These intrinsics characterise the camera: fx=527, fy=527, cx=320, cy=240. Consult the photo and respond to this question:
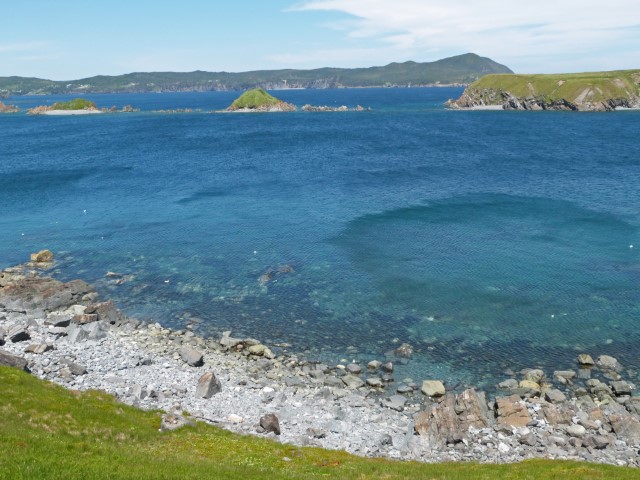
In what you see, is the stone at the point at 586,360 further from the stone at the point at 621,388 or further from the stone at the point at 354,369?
the stone at the point at 354,369

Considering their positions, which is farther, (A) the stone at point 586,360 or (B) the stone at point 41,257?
(B) the stone at point 41,257

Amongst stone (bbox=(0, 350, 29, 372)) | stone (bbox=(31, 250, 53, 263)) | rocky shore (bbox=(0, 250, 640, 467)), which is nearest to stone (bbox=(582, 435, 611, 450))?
rocky shore (bbox=(0, 250, 640, 467))

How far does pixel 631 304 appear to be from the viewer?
187 feet

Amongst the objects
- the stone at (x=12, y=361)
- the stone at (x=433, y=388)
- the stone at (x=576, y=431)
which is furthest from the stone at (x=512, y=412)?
the stone at (x=12, y=361)

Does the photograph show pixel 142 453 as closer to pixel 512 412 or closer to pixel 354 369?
pixel 354 369

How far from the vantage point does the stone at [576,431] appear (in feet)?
122

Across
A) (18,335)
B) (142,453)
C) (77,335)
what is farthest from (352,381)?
(18,335)

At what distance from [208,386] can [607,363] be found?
114 ft

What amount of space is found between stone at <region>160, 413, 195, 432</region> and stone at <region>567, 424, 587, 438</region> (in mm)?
26444

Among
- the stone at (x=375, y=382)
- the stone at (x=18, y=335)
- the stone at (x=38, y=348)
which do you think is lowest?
the stone at (x=375, y=382)

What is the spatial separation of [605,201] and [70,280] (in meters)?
91.7

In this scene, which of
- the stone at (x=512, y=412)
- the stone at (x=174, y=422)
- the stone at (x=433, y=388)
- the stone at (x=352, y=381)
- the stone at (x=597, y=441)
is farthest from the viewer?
the stone at (x=352, y=381)

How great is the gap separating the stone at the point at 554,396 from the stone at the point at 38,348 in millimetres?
43794

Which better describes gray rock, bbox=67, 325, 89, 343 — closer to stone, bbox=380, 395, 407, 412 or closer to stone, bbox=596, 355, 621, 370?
stone, bbox=380, 395, 407, 412
